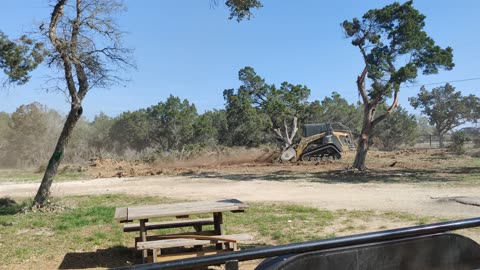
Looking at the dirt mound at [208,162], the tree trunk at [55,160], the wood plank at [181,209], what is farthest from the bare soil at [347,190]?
the dirt mound at [208,162]

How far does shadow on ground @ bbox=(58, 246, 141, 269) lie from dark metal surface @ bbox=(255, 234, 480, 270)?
467 cm

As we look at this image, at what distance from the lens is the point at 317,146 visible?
29.2 meters

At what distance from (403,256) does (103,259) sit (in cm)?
538

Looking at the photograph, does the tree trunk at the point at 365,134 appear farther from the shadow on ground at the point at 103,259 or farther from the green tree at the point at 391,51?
the shadow on ground at the point at 103,259

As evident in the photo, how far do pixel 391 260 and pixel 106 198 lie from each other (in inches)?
503

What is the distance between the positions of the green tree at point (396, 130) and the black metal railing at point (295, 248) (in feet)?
175

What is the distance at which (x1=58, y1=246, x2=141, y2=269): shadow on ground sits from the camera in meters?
6.87

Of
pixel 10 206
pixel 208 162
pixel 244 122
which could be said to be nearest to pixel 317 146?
pixel 208 162

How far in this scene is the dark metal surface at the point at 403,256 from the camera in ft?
8.94

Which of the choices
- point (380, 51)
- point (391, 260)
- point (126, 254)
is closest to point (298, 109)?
point (380, 51)

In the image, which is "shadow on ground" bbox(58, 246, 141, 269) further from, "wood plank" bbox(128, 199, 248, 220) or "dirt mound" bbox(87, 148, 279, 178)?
"dirt mound" bbox(87, 148, 279, 178)

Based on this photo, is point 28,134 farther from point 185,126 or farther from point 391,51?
point 391,51

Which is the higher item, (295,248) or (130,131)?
(130,131)

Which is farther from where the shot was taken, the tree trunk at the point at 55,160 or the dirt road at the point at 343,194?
the tree trunk at the point at 55,160
